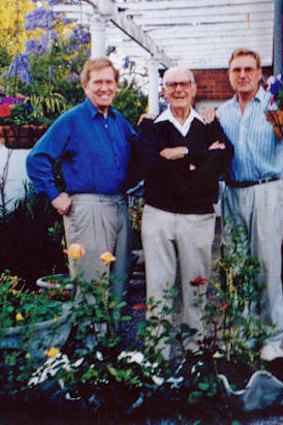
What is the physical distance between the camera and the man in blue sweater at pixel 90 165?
140 inches

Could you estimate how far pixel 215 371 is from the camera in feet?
9.44

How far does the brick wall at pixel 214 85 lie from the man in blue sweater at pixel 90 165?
837 centimetres

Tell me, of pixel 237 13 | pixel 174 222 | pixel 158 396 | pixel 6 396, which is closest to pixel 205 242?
pixel 174 222

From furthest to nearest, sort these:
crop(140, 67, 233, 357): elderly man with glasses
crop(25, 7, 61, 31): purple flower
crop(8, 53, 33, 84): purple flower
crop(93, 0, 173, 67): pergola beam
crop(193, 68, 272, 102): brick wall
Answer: crop(193, 68, 272, 102): brick wall → crop(25, 7, 61, 31): purple flower → crop(8, 53, 33, 84): purple flower → crop(93, 0, 173, 67): pergola beam → crop(140, 67, 233, 357): elderly man with glasses

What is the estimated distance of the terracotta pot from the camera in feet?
14.0

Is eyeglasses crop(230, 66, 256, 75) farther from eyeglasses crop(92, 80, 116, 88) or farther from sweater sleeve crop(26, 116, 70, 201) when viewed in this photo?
sweater sleeve crop(26, 116, 70, 201)

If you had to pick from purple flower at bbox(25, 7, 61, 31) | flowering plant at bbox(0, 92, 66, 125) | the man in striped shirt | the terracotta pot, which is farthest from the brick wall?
the man in striped shirt

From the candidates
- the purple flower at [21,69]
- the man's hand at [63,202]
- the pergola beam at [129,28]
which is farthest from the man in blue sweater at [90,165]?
the purple flower at [21,69]

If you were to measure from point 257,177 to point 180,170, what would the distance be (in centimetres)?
48

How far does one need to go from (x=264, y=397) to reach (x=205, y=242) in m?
0.82

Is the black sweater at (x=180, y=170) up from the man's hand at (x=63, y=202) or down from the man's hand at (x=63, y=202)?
up

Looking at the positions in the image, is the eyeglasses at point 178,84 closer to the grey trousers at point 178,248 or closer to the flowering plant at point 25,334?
the grey trousers at point 178,248

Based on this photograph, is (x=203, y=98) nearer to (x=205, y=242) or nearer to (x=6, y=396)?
(x=205, y=242)

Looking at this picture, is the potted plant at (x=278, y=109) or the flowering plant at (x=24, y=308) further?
the potted plant at (x=278, y=109)
